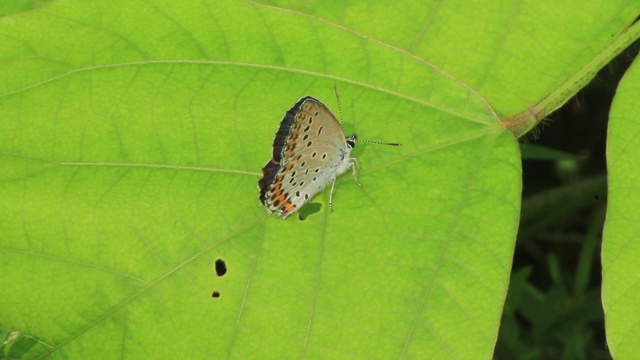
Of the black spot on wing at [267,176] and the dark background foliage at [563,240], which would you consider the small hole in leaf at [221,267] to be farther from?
the dark background foliage at [563,240]

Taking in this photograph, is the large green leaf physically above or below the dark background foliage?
above

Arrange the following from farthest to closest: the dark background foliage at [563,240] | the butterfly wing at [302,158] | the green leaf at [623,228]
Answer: the dark background foliage at [563,240], the butterfly wing at [302,158], the green leaf at [623,228]

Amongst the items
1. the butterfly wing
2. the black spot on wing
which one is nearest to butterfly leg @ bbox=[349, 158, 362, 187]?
the butterfly wing

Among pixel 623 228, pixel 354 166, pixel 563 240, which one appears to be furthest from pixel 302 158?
pixel 563 240

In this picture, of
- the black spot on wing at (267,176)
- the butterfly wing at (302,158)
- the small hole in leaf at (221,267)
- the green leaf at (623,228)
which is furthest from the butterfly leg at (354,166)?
the green leaf at (623,228)

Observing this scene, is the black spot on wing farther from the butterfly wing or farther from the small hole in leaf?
the small hole in leaf

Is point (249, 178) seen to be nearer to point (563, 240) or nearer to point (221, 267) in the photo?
point (221, 267)

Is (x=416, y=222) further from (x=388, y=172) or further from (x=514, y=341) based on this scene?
(x=514, y=341)
